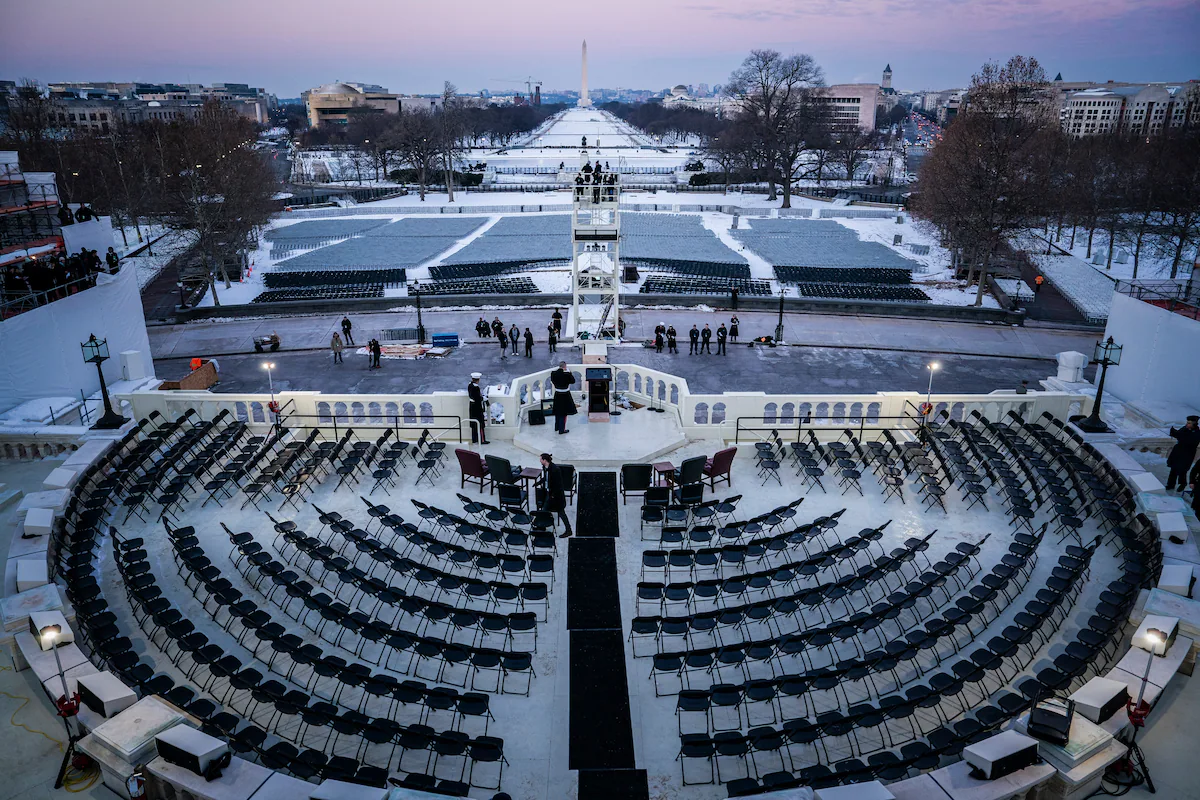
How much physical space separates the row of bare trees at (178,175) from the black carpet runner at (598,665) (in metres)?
32.8

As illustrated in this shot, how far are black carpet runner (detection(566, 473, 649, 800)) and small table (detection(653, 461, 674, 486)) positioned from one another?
1130mm

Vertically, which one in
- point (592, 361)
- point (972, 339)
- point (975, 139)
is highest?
point (975, 139)

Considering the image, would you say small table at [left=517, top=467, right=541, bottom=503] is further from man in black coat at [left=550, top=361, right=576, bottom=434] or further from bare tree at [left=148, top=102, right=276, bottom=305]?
bare tree at [left=148, top=102, right=276, bottom=305]

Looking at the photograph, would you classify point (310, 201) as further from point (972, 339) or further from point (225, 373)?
point (972, 339)

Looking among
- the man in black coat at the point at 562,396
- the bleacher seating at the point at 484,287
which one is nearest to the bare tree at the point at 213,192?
the bleacher seating at the point at 484,287

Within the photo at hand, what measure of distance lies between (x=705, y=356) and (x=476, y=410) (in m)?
14.8

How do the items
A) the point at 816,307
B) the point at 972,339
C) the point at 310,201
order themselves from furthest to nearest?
1. the point at 310,201
2. the point at 816,307
3. the point at 972,339

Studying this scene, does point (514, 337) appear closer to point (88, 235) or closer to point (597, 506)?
point (597, 506)

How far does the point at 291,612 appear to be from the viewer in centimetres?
1275

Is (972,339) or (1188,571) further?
(972,339)

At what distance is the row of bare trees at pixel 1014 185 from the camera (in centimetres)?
3934

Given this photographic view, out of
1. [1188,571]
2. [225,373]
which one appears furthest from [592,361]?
[225,373]

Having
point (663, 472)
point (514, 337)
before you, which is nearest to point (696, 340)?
point (514, 337)

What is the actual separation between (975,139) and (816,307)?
40.0 ft
